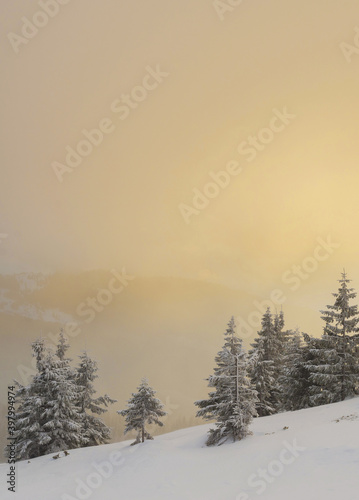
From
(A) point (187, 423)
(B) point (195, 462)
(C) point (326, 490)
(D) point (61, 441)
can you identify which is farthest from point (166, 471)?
(A) point (187, 423)

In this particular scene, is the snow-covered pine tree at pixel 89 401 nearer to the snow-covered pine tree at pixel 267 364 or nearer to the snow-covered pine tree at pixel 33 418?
the snow-covered pine tree at pixel 33 418

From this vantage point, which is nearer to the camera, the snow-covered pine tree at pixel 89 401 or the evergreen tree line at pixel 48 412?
the evergreen tree line at pixel 48 412

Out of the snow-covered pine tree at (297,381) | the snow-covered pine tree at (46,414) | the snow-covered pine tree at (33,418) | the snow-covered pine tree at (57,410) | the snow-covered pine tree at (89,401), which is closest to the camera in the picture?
the snow-covered pine tree at (33,418)

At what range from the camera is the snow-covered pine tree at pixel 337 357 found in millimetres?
29344

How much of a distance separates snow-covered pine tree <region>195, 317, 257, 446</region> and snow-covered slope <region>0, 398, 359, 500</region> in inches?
40.6

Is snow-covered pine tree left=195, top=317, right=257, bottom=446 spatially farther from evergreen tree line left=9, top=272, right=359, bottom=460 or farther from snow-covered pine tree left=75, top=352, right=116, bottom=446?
snow-covered pine tree left=75, top=352, right=116, bottom=446

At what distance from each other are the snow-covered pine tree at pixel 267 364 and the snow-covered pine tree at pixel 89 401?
15.8m

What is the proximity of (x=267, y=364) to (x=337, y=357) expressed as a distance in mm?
8344

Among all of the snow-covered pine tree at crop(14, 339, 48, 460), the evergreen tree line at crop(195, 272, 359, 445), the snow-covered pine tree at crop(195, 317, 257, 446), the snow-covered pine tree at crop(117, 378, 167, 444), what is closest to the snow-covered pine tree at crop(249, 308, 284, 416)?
the evergreen tree line at crop(195, 272, 359, 445)

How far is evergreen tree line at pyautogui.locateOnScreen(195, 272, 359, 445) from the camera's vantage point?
22.6 metres

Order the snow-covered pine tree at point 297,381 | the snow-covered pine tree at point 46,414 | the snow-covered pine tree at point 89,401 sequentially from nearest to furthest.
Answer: the snow-covered pine tree at point 46,414 < the snow-covered pine tree at point 297,381 < the snow-covered pine tree at point 89,401

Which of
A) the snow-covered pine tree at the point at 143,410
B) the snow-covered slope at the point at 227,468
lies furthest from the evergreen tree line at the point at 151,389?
the snow-covered slope at the point at 227,468

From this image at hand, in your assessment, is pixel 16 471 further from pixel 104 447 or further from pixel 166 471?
pixel 166 471

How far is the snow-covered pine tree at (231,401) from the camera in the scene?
21.9 m
